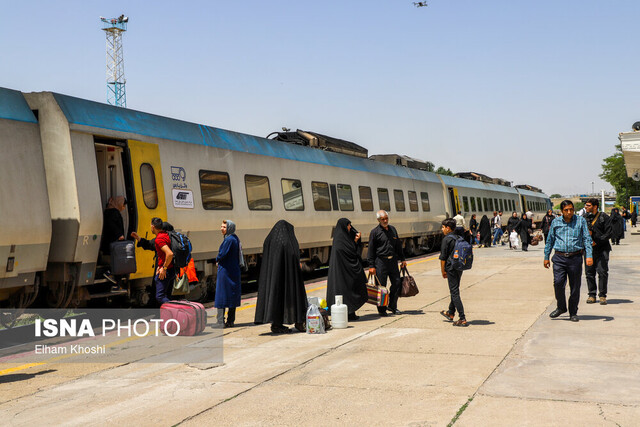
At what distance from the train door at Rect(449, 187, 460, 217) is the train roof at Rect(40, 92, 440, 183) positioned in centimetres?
1179

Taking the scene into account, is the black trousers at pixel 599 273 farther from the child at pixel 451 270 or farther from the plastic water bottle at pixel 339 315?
the plastic water bottle at pixel 339 315

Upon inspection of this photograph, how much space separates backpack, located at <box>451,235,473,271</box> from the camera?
923 cm

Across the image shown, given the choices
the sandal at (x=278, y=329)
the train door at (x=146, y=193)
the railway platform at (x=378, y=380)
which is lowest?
the railway platform at (x=378, y=380)

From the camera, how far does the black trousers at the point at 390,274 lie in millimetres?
10430

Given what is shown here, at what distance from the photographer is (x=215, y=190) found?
13.6 meters

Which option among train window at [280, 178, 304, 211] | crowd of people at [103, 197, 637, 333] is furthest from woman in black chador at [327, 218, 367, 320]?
train window at [280, 178, 304, 211]

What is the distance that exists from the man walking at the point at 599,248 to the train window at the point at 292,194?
711cm

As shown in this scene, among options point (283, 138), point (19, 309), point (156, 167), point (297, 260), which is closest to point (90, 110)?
point (156, 167)

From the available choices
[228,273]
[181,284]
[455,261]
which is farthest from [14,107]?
[455,261]

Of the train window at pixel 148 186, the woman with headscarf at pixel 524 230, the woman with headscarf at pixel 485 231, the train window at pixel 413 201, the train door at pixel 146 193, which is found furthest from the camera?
the woman with headscarf at pixel 485 231

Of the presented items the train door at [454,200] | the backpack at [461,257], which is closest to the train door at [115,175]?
the backpack at [461,257]

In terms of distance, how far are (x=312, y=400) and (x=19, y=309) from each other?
571cm

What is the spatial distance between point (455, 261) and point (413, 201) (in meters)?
A: 16.6

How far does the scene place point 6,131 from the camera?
9078mm
